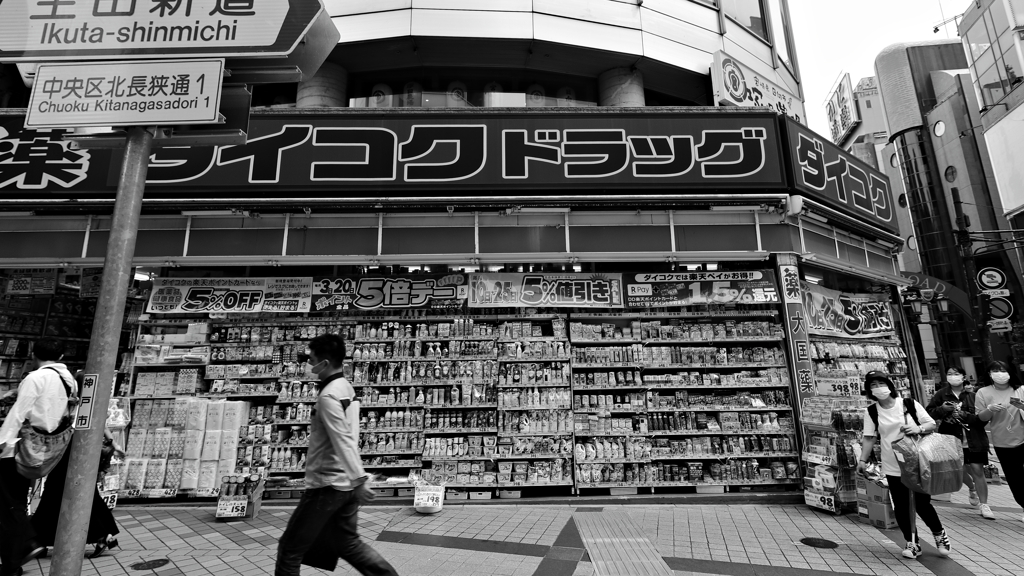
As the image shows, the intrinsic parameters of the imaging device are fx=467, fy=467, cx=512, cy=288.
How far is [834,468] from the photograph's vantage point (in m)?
6.00

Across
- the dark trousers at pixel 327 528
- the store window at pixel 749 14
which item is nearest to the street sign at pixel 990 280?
the store window at pixel 749 14

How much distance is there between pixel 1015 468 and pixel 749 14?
450 inches

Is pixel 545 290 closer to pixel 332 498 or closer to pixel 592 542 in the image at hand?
pixel 592 542

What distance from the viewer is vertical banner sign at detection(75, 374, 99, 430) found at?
318 centimetres

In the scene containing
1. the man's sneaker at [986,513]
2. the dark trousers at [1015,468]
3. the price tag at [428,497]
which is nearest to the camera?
the dark trousers at [1015,468]

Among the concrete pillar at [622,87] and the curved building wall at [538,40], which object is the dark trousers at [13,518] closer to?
the curved building wall at [538,40]

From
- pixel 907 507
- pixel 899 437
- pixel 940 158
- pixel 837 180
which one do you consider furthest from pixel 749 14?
pixel 940 158

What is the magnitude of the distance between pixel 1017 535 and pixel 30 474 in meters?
9.52

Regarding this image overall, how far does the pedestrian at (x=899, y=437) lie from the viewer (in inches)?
173

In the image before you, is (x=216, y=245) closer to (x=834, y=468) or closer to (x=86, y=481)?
(x=86, y=481)

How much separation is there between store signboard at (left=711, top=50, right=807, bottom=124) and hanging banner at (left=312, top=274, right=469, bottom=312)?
6769 millimetres

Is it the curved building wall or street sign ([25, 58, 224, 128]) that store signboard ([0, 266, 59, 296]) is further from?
the curved building wall

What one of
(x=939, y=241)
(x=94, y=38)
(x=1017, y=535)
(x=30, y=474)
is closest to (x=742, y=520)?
(x=1017, y=535)

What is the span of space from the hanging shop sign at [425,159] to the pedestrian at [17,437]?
12.1ft
